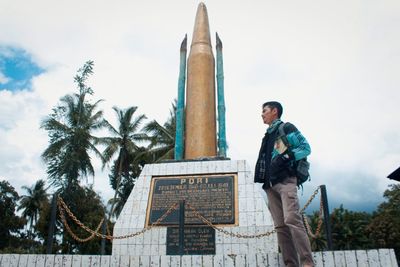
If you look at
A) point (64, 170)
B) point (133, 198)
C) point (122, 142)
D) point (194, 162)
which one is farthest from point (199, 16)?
point (122, 142)

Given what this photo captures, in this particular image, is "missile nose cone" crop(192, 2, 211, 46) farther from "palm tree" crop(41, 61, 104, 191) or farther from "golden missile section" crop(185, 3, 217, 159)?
"palm tree" crop(41, 61, 104, 191)

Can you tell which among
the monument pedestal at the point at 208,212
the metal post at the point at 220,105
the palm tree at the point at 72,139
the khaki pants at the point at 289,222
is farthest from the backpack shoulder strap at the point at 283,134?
the palm tree at the point at 72,139

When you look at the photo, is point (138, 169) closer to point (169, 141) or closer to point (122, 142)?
point (122, 142)

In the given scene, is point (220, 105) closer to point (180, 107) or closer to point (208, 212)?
point (180, 107)

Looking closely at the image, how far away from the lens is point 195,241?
26.0 feet

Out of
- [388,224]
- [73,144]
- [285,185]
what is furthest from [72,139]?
[388,224]

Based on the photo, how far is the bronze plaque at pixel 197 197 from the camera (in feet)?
26.6

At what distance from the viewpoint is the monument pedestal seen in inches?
310

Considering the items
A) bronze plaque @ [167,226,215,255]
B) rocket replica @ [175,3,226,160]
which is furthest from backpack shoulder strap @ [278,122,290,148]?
rocket replica @ [175,3,226,160]

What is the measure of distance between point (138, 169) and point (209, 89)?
17228 millimetres

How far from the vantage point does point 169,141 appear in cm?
2366

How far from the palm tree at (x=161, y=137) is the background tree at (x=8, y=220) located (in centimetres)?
1583

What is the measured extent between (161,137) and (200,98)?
13.7 m

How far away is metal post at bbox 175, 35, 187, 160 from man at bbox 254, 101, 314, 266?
259 inches
